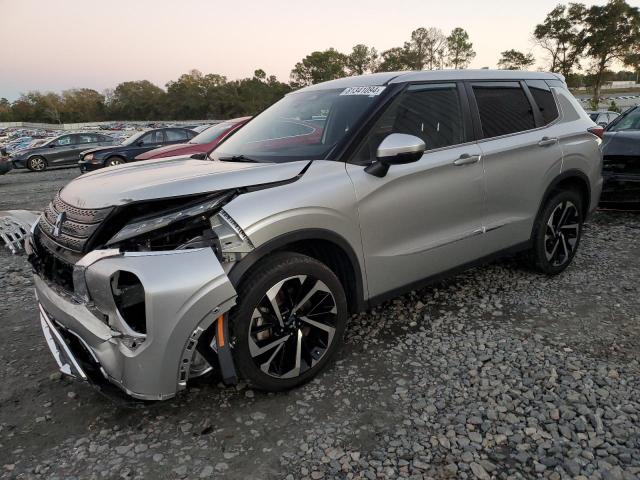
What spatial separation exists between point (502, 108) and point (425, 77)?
0.81 meters

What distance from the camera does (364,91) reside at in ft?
10.1

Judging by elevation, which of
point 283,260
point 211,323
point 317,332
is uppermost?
point 283,260

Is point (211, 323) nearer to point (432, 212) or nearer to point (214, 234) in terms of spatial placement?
point (214, 234)

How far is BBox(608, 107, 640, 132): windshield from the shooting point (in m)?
6.62

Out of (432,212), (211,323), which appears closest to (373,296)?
(432,212)

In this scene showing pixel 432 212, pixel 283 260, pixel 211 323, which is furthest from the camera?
pixel 432 212

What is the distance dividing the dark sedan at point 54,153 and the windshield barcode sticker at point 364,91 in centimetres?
1958

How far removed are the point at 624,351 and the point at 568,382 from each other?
0.62 meters

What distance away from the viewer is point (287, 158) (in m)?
2.78

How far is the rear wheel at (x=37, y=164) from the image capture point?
18859 millimetres

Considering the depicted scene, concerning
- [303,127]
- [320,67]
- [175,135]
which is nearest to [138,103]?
[320,67]

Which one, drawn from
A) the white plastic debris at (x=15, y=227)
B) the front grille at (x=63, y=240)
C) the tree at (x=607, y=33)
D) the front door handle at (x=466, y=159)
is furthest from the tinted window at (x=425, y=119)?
the tree at (x=607, y=33)

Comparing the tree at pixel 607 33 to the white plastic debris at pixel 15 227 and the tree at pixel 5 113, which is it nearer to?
the white plastic debris at pixel 15 227

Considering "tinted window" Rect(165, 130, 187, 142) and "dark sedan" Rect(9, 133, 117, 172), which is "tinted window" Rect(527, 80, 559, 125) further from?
"dark sedan" Rect(9, 133, 117, 172)
